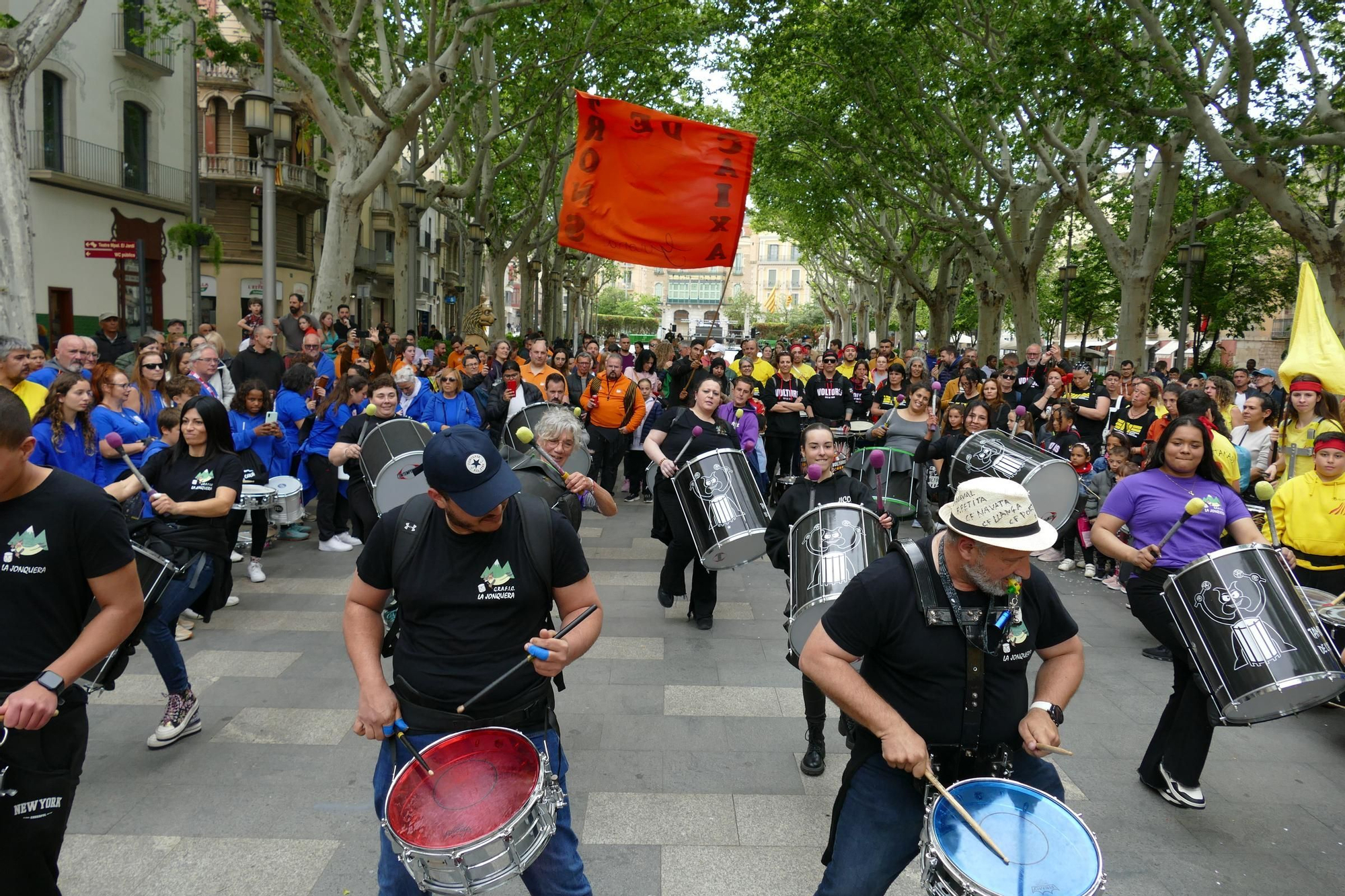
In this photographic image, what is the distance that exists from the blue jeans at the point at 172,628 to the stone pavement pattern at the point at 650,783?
0.38m

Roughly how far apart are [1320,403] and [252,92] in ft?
40.6

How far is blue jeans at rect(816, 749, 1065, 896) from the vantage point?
303 centimetres

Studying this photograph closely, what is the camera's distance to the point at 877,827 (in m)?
3.04

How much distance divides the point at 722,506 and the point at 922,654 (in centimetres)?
359

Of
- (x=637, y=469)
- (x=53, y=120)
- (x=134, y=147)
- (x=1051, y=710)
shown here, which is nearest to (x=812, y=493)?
(x=1051, y=710)

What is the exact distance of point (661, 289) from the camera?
126688 millimetres

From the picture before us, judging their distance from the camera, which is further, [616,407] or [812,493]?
[616,407]

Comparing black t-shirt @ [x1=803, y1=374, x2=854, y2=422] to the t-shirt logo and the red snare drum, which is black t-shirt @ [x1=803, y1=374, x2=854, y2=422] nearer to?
the red snare drum

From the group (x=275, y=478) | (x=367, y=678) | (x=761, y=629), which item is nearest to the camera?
(x=367, y=678)

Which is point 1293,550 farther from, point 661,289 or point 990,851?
point 661,289

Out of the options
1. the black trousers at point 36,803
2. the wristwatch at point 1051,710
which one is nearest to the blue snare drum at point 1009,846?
the wristwatch at point 1051,710

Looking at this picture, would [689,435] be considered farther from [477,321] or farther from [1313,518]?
[477,321]

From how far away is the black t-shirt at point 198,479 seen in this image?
552 centimetres

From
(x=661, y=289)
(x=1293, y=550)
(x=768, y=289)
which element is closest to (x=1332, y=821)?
(x=1293, y=550)
